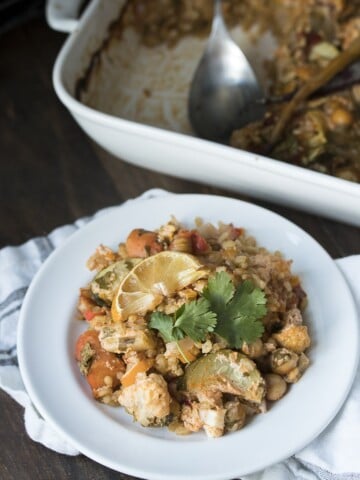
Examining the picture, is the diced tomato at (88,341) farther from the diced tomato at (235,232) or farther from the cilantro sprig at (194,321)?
the diced tomato at (235,232)

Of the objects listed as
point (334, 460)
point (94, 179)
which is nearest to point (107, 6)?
point (94, 179)

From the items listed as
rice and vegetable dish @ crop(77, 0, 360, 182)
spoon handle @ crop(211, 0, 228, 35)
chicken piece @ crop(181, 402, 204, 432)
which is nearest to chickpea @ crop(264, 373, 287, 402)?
chicken piece @ crop(181, 402, 204, 432)

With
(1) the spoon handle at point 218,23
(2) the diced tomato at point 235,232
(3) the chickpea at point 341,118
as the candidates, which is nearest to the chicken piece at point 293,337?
(2) the diced tomato at point 235,232

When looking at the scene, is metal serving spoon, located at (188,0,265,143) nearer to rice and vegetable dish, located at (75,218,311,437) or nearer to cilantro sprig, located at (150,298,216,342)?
rice and vegetable dish, located at (75,218,311,437)

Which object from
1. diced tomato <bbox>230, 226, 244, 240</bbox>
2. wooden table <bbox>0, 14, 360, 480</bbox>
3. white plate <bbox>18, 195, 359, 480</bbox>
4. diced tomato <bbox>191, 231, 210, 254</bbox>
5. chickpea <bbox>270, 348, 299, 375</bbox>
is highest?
diced tomato <bbox>191, 231, 210, 254</bbox>

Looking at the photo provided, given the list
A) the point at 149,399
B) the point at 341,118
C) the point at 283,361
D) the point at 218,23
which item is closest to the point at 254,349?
the point at 283,361

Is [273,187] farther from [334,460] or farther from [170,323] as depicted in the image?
[334,460]

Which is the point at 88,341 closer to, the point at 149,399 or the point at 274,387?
the point at 149,399
